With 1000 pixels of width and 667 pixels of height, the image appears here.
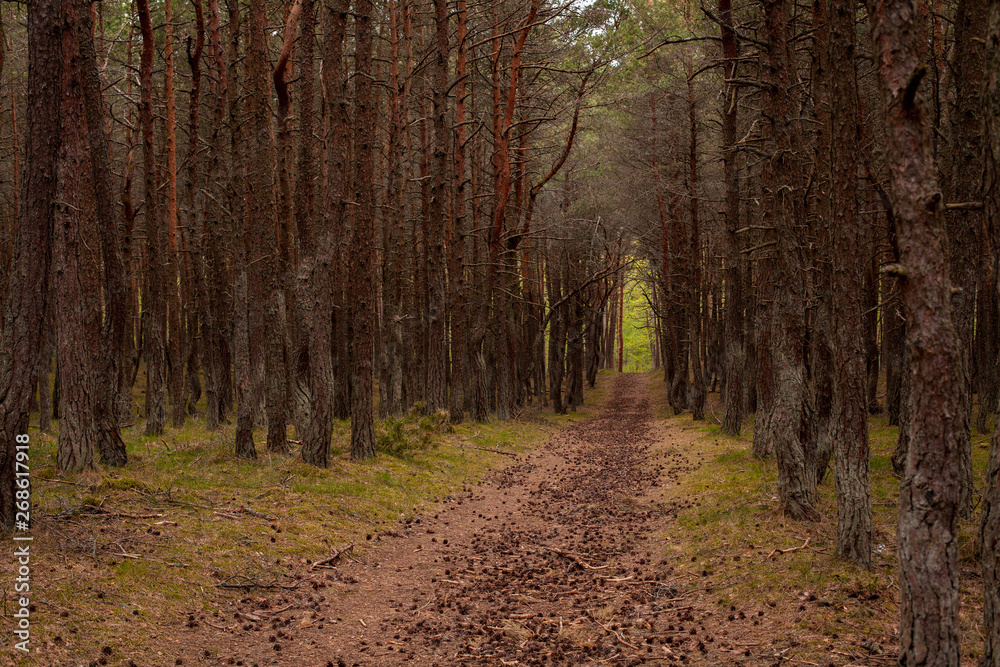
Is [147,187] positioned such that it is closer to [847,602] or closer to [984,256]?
[847,602]

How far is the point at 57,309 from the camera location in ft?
25.2

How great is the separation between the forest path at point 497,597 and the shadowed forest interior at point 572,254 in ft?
0.93

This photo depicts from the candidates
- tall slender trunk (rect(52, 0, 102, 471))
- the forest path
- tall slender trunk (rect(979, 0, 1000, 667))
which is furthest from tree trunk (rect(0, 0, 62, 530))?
tall slender trunk (rect(979, 0, 1000, 667))

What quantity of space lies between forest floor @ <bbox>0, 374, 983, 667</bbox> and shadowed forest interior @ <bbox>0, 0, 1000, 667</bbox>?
0.81 ft

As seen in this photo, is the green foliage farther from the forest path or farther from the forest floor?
the forest floor

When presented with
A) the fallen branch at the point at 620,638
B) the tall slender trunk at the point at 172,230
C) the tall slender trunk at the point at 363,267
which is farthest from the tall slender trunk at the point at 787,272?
the tall slender trunk at the point at 172,230

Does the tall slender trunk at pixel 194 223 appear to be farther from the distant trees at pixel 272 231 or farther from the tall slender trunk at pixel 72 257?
the tall slender trunk at pixel 72 257

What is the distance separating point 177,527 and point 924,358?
706 centimetres

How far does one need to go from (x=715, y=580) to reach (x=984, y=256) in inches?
A: 485

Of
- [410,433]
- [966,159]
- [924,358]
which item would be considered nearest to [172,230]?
[410,433]

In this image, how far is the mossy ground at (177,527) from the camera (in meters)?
5.07

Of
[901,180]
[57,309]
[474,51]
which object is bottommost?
[57,309]

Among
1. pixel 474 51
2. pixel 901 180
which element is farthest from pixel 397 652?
pixel 474 51

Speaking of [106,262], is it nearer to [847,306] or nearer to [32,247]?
[32,247]
